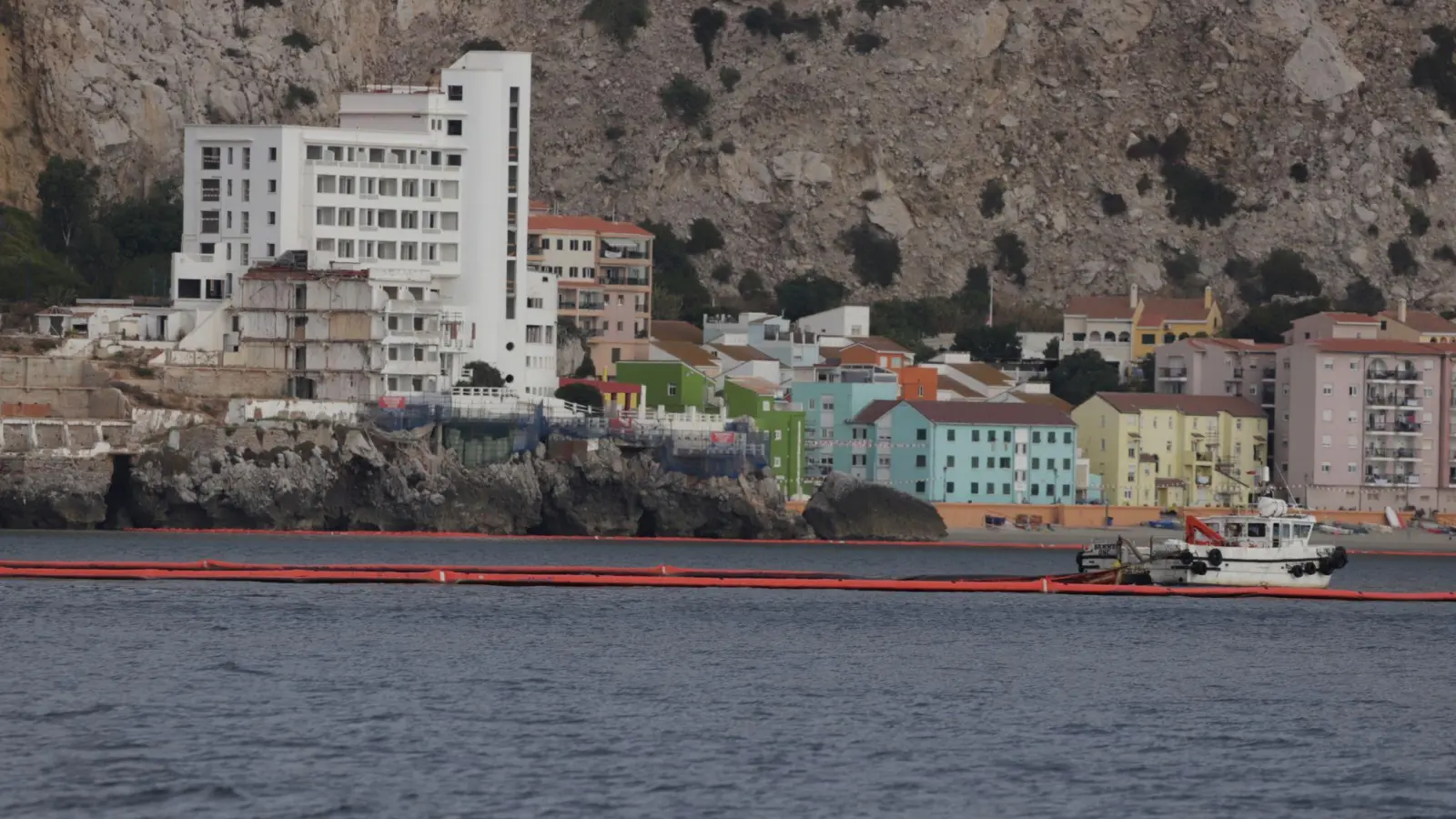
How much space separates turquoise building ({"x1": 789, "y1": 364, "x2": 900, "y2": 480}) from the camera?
12938 centimetres

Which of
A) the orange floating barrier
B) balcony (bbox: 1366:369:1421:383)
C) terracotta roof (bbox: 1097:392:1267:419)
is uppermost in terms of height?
balcony (bbox: 1366:369:1421:383)

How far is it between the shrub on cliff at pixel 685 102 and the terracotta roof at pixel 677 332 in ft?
63.9

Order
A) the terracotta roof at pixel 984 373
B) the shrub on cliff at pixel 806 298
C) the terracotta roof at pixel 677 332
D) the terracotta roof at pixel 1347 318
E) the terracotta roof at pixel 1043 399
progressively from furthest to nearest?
the shrub on cliff at pixel 806 298 < the terracotta roof at pixel 677 332 < the terracotta roof at pixel 984 373 < the terracotta roof at pixel 1347 318 < the terracotta roof at pixel 1043 399

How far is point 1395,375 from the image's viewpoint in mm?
135875

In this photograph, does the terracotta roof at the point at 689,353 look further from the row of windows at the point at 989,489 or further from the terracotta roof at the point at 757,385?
the row of windows at the point at 989,489

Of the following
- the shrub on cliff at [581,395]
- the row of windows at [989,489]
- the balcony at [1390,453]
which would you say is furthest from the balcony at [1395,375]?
the shrub on cliff at [581,395]

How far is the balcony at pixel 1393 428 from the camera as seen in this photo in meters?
136

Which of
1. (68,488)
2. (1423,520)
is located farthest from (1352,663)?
(1423,520)

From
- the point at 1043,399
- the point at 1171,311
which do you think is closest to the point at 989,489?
the point at 1043,399

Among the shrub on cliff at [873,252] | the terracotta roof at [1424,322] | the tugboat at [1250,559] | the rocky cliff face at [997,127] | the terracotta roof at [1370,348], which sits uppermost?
the rocky cliff face at [997,127]

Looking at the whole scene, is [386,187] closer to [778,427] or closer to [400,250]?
[400,250]

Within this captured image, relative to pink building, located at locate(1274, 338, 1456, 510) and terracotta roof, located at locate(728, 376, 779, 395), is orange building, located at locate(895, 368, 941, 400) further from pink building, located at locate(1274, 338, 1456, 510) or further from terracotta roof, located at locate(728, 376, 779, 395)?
pink building, located at locate(1274, 338, 1456, 510)

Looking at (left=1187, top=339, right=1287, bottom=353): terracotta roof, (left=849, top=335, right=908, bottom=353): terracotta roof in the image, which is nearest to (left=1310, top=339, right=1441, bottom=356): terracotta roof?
(left=1187, top=339, right=1287, bottom=353): terracotta roof

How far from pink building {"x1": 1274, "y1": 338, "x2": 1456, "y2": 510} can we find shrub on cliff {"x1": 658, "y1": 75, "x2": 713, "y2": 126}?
3946 cm
